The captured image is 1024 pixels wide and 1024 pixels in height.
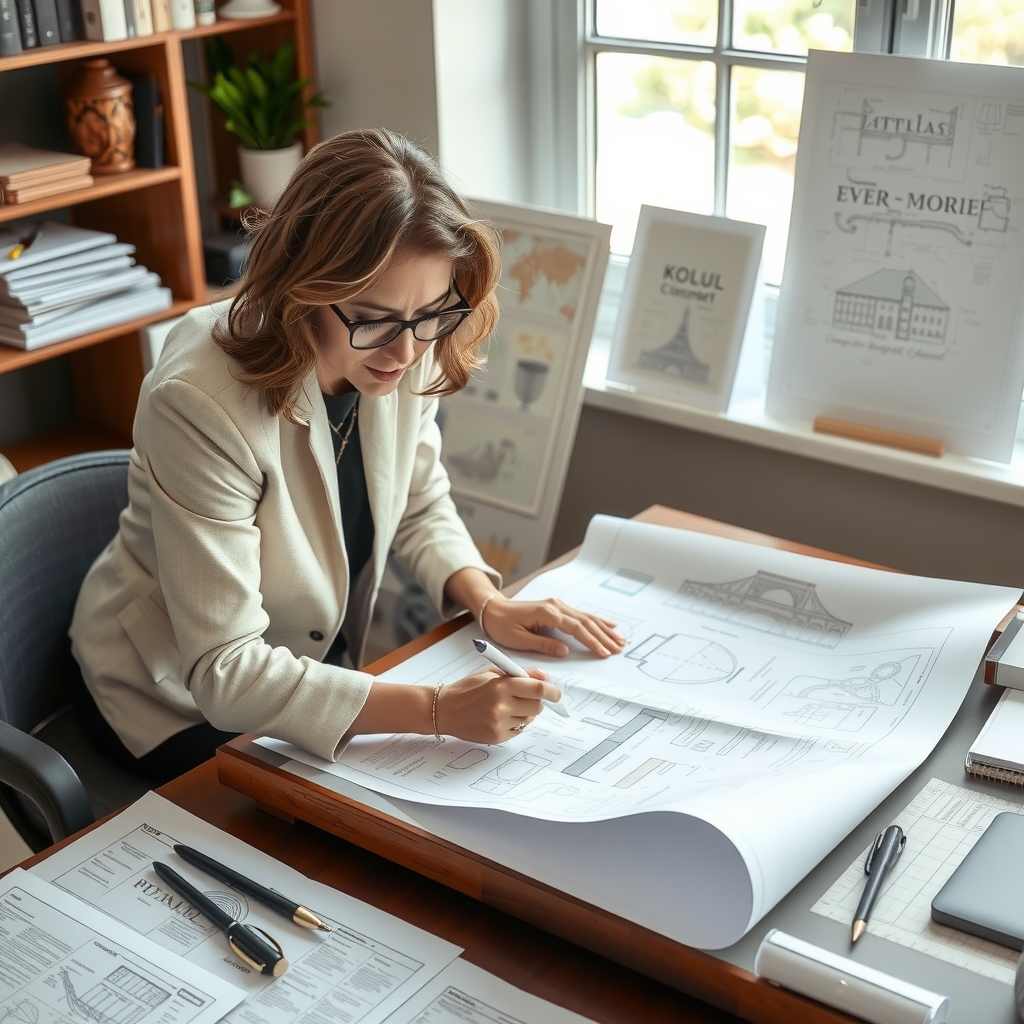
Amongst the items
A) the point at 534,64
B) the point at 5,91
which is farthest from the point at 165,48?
the point at 534,64

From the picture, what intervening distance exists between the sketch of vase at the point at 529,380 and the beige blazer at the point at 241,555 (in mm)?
543

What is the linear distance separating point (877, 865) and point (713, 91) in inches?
63.7

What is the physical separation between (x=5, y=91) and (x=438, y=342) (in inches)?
47.2

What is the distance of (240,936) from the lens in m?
0.96

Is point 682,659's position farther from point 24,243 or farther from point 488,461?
point 24,243

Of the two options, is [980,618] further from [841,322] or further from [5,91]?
[5,91]

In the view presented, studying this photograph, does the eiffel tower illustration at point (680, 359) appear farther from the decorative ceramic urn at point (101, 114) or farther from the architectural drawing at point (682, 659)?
the decorative ceramic urn at point (101, 114)

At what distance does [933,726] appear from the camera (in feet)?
3.83

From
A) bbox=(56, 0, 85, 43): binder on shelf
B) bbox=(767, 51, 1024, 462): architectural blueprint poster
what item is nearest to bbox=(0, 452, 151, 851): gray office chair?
bbox=(56, 0, 85, 43): binder on shelf

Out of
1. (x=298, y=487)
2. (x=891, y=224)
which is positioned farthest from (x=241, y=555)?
(x=891, y=224)

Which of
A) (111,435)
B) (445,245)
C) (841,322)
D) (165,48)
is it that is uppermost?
(165,48)

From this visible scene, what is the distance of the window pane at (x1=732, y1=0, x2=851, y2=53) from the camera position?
2014 millimetres

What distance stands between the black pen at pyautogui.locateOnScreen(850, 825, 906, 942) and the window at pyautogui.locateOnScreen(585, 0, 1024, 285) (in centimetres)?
126

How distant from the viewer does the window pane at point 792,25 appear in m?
2.01
